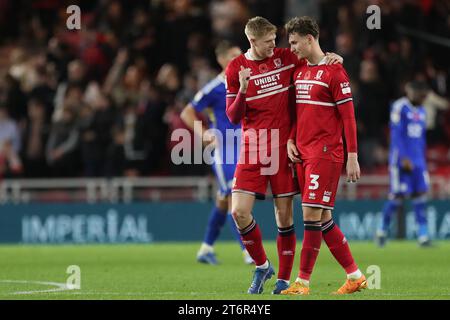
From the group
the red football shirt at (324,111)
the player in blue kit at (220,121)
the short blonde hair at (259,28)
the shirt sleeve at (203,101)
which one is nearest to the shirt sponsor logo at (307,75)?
the red football shirt at (324,111)

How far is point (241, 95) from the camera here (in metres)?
9.41

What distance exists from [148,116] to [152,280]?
858 centimetres

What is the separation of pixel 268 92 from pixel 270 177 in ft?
2.41

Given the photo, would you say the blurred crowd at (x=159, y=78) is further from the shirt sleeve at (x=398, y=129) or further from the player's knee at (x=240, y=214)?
the player's knee at (x=240, y=214)

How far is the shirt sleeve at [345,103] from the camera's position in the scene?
9352mm

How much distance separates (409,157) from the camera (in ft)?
57.4

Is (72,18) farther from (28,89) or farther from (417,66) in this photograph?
(417,66)

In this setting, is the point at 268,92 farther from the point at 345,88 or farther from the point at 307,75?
the point at 345,88

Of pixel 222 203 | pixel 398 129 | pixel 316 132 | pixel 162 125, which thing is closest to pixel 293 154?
pixel 316 132

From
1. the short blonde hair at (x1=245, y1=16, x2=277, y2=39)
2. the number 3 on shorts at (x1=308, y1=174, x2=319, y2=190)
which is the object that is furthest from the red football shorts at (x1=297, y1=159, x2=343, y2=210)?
the short blonde hair at (x1=245, y1=16, x2=277, y2=39)

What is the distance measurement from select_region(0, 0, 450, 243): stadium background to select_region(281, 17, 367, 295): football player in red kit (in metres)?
9.63

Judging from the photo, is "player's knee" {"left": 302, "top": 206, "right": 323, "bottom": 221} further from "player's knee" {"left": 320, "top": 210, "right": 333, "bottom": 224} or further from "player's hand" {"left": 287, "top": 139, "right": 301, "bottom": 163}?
"player's hand" {"left": 287, "top": 139, "right": 301, "bottom": 163}

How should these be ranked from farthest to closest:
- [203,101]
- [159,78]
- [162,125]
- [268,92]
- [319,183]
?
[159,78] → [162,125] → [203,101] → [268,92] → [319,183]
